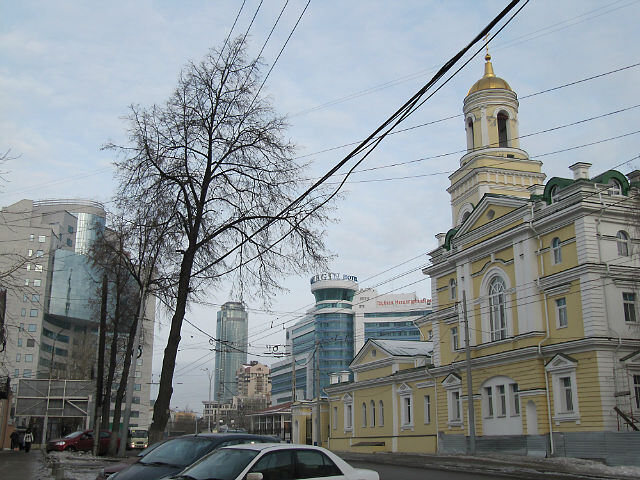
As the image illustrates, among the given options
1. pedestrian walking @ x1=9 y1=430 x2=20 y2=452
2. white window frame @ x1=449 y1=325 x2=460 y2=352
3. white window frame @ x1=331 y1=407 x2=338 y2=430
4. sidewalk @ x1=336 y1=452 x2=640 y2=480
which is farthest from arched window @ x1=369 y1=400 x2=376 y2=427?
pedestrian walking @ x1=9 y1=430 x2=20 y2=452

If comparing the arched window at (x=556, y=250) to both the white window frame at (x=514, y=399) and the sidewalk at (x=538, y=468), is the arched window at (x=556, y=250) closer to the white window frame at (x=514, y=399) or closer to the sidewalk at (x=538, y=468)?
→ the white window frame at (x=514, y=399)

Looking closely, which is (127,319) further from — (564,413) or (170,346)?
(564,413)

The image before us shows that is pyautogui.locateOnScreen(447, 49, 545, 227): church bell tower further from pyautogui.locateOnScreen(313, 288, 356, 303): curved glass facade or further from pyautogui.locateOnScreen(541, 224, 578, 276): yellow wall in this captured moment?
pyautogui.locateOnScreen(313, 288, 356, 303): curved glass facade

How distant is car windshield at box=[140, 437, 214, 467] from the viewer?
1123 cm

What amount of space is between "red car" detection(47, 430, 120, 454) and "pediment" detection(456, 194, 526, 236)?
24.0 m

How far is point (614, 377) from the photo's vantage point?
92.8ft

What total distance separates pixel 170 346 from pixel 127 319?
57.0ft

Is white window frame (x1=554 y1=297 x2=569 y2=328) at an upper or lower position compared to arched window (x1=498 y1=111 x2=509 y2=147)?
lower

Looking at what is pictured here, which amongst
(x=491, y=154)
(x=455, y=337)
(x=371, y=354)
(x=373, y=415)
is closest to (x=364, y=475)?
(x=455, y=337)

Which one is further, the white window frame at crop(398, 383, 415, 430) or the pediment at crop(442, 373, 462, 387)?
the white window frame at crop(398, 383, 415, 430)

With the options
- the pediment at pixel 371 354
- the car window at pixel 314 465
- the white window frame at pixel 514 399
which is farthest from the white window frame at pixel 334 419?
the car window at pixel 314 465

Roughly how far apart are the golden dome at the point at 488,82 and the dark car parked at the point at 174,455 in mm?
38000

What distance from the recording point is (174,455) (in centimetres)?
1149

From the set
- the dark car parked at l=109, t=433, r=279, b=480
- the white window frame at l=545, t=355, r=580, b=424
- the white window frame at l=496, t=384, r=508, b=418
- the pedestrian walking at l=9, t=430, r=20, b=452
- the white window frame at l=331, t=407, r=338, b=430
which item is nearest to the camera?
the dark car parked at l=109, t=433, r=279, b=480
